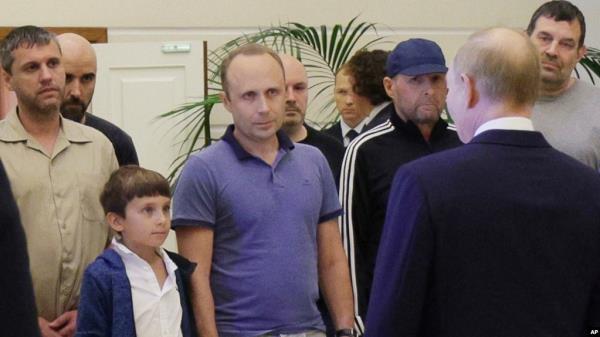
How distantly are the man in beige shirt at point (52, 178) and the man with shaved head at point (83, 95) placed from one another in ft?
0.98

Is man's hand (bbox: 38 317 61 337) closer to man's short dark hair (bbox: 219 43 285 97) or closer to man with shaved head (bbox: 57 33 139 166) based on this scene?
man with shaved head (bbox: 57 33 139 166)

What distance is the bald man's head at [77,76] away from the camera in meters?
3.95

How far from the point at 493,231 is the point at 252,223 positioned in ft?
3.58

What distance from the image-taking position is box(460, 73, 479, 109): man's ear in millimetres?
2309

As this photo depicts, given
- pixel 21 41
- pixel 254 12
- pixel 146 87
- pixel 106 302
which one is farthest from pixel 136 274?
pixel 254 12

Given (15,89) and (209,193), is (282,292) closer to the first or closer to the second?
(209,193)

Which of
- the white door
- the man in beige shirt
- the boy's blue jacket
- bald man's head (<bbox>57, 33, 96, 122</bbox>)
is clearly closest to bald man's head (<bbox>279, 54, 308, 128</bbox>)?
bald man's head (<bbox>57, 33, 96, 122</bbox>)

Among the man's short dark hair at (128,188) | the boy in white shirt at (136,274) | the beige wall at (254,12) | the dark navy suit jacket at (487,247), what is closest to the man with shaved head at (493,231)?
the dark navy suit jacket at (487,247)

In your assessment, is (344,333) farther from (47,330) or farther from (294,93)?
(294,93)

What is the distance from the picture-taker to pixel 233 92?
11.0ft

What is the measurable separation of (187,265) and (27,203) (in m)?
0.51

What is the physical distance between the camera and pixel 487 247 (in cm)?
223

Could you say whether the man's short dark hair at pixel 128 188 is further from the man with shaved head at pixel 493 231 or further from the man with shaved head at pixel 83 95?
the man with shaved head at pixel 493 231

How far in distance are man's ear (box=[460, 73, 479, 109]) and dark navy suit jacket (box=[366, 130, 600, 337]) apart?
0.07 metres
